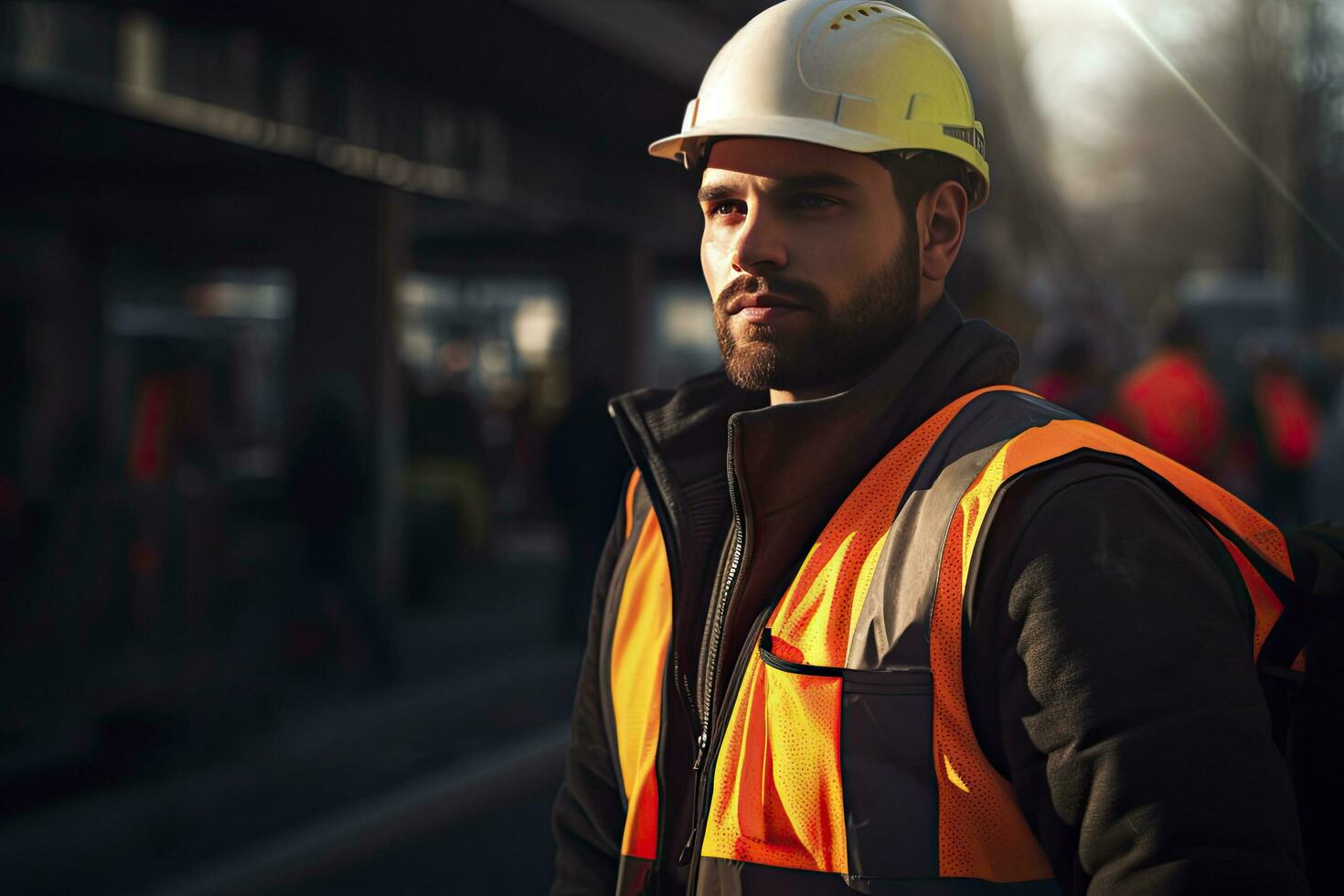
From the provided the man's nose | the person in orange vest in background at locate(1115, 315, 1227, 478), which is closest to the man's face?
the man's nose

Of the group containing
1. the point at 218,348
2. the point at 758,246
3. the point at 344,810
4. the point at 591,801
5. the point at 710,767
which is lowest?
the point at 344,810

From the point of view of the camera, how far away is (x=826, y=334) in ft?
6.23

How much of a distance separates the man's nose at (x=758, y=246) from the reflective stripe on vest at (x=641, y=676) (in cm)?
40

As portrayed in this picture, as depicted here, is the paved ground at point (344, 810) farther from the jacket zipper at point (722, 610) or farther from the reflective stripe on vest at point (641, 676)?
the jacket zipper at point (722, 610)

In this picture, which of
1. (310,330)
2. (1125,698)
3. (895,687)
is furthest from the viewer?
(310,330)

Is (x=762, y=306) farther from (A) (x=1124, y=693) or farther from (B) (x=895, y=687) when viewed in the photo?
(A) (x=1124, y=693)

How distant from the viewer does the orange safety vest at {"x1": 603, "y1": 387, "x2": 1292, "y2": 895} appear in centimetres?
154

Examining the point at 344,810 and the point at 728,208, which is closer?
Answer: the point at 728,208

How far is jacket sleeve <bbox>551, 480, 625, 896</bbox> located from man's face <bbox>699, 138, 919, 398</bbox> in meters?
0.44

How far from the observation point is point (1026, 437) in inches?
63.4

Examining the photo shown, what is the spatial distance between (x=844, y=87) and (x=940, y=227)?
22 centimetres

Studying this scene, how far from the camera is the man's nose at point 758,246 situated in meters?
1.87

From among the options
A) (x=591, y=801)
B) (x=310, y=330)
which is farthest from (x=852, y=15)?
(x=310, y=330)

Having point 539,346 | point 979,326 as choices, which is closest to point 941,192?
point 979,326
